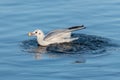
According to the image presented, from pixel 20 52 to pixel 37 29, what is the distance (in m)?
1.95

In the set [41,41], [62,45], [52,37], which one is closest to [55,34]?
[52,37]

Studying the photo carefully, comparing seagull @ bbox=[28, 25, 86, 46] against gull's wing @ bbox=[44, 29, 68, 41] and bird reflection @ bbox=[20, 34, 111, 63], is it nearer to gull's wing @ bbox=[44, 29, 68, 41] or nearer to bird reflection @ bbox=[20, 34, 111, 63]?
gull's wing @ bbox=[44, 29, 68, 41]

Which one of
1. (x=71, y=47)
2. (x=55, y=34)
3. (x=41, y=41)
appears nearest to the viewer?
(x=71, y=47)

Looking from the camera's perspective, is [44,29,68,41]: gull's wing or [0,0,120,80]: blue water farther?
[44,29,68,41]: gull's wing

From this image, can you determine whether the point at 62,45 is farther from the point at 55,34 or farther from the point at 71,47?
the point at 71,47

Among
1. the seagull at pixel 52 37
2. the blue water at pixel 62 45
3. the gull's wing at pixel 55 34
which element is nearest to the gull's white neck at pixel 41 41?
the seagull at pixel 52 37

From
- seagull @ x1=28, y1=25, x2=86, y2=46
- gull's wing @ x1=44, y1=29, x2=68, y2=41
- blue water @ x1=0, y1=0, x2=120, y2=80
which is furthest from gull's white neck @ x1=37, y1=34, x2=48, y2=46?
blue water @ x1=0, y1=0, x2=120, y2=80

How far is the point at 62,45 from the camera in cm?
2292

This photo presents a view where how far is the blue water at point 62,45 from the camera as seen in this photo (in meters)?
19.6

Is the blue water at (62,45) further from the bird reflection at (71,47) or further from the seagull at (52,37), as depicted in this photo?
the seagull at (52,37)

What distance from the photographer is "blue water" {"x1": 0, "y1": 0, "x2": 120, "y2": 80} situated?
770 inches

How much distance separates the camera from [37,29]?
23547 millimetres

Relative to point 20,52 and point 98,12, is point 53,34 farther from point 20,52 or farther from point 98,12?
point 98,12

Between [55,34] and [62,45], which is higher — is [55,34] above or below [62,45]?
above
